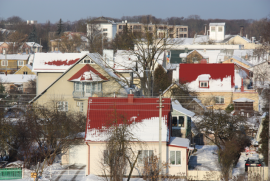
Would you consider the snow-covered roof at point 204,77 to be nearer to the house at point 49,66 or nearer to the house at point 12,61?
the house at point 49,66

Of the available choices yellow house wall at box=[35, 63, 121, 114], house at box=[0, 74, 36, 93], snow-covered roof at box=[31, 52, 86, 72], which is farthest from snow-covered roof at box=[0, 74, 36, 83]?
yellow house wall at box=[35, 63, 121, 114]

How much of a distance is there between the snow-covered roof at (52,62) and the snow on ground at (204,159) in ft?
53.0

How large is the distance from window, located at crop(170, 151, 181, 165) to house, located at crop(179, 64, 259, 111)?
66.8 ft

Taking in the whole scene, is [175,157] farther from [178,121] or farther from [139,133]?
[178,121]

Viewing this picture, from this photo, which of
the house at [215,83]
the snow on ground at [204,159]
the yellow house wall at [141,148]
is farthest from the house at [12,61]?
the yellow house wall at [141,148]

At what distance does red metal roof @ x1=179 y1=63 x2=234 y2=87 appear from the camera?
42188 millimetres

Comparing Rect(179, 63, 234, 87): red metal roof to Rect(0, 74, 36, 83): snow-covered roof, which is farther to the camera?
Rect(0, 74, 36, 83): snow-covered roof

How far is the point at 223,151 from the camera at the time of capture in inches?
810

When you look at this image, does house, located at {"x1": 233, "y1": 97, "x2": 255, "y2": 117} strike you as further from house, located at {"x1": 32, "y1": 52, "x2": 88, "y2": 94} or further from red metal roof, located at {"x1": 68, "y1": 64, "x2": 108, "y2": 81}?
house, located at {"x1": 32, "y1": 52, "x2": 88, "y2": 94}

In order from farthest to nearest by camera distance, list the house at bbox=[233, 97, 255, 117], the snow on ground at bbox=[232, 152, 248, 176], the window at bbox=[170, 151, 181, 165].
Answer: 1. the house at bbox=[233, 97, 255, 117]
2. the snow on ground at bbox=[232, 152, 248, 176]
3. the window at bbox=[170, 151, 181, 165]

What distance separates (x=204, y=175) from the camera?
19828mm

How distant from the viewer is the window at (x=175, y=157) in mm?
20047

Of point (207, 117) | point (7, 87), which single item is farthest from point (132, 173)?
point (7, 87)

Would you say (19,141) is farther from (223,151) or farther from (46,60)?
(46,60)
